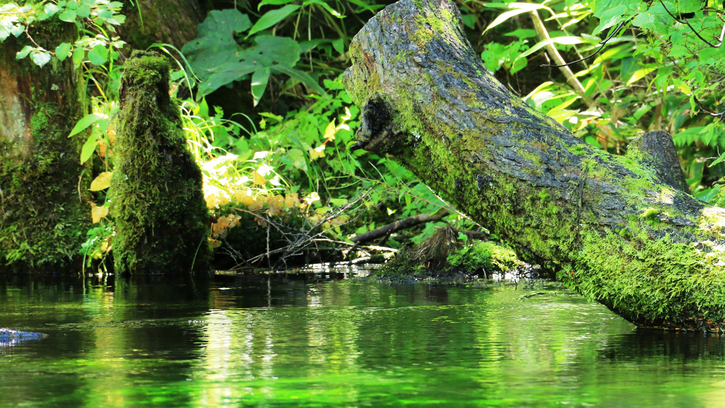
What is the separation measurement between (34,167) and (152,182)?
3.40 ft

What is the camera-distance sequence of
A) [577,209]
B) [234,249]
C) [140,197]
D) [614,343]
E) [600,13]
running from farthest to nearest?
[234,249] → [140,197] → [600,13] → [577,209] → [614,343]

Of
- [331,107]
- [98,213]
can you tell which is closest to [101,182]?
[98,213]

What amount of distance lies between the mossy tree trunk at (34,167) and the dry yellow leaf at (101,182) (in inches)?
9.9

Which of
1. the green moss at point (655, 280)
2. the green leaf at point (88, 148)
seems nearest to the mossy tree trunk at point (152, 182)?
the green leaf at point (88, 148)

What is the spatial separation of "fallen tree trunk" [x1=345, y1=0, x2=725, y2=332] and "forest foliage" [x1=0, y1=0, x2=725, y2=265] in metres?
0.60

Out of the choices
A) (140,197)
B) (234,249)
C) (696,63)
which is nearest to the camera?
(696,63)

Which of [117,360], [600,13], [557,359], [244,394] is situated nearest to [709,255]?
[557,359]

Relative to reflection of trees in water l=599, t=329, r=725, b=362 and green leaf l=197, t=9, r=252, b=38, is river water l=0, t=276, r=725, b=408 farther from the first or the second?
green leaf l=197, t=9, r=252, b=38

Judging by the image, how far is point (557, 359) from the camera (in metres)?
2.15

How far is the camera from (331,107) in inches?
324

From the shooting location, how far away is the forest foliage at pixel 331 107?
15.4 ft

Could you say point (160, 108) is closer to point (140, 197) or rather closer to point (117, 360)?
point (140, 197)

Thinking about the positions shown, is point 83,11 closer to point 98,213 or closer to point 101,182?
point 101,182

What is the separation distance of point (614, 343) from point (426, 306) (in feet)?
3.66
